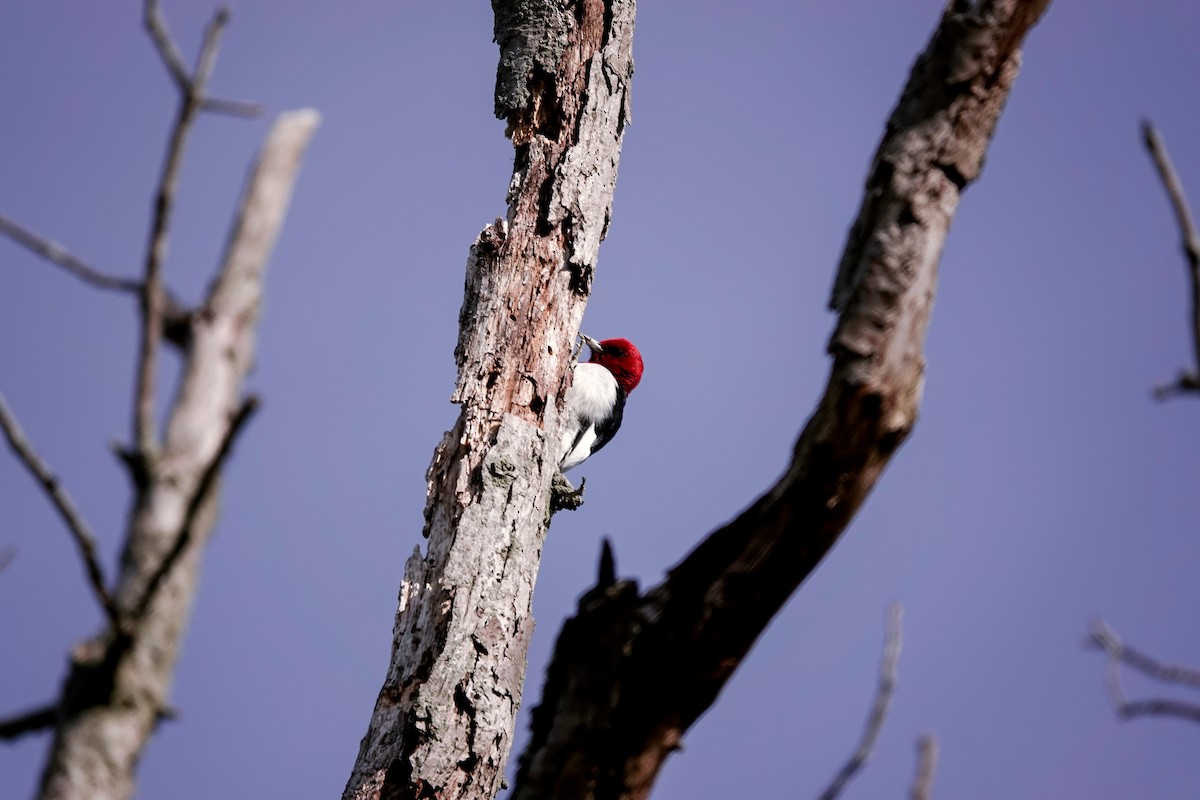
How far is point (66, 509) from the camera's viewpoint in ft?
3.78

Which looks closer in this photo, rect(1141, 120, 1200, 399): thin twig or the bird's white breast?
rect(1141, 120, 1200, 399): thin twig

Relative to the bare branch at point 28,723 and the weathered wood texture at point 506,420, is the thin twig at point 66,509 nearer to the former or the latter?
the bare branch at point 28,723

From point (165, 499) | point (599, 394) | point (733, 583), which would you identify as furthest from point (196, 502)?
point (599, 394)

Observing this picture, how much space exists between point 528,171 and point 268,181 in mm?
2931

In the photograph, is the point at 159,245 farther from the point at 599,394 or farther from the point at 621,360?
the point at 621,360

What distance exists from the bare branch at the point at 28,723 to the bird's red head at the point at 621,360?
20.0 ft

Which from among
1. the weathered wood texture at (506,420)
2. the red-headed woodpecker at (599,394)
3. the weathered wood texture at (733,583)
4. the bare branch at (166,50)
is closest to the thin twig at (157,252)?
the bare branch at (166,50)

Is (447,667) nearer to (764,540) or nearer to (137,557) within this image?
(764,540)

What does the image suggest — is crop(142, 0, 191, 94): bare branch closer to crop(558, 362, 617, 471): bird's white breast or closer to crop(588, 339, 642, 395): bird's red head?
crop(558, 362, 617, 471): bird's white breast

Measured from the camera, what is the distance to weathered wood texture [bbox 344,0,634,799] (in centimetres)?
306

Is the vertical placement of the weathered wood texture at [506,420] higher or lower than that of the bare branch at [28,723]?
higher

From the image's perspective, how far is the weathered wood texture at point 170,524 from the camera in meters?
1.18

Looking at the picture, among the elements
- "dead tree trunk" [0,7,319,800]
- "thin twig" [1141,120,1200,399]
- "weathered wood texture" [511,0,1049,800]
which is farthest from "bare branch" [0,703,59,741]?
"thin twig" [1141,120,1200,399]

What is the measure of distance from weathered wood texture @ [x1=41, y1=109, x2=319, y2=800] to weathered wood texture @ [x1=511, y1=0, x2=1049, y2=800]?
2.42ft
